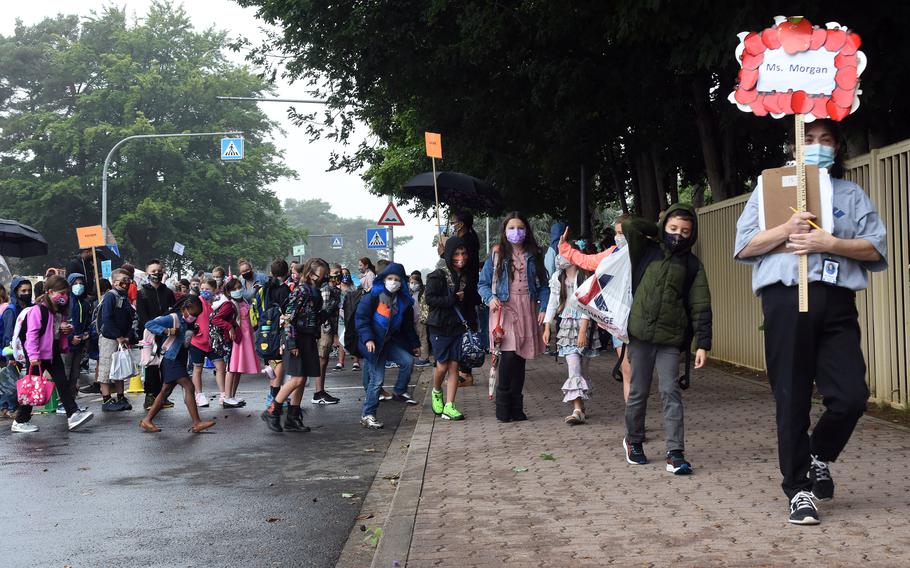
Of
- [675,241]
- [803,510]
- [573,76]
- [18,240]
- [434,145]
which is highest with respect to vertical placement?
[573,76]

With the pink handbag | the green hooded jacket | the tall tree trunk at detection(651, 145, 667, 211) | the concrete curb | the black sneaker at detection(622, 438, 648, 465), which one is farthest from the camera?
the tall tree trunk at detection(651, 145, 667, 211)

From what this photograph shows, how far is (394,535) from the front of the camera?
595 centimetres

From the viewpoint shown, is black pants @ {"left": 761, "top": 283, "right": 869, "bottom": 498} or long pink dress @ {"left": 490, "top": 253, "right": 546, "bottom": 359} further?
long pink dress @ {"left": 490, "top": 253, "right": 546, "bottom": 359}

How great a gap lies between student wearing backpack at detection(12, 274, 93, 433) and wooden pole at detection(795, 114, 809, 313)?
8.49m

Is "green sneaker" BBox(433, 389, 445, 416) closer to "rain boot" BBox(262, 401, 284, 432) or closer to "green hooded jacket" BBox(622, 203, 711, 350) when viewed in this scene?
"rain boot" BBox(262, 401, 284, 432)

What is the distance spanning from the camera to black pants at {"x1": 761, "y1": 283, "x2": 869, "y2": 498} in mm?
5625

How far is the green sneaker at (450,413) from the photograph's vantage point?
35.8 ft

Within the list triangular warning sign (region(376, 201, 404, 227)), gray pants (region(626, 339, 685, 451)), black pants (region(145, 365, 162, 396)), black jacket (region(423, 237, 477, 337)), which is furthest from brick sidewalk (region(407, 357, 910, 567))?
triangular warning sign (region(376, 201, 404, 227))

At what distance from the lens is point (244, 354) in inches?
541

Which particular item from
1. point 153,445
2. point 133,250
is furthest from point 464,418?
point 133,250

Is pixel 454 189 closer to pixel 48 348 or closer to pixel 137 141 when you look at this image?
pixel 48 348

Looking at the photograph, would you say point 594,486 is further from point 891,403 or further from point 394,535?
point 891,403

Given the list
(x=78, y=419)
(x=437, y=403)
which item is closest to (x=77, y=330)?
(x=78, y=419)

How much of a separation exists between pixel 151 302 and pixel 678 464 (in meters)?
8.83
